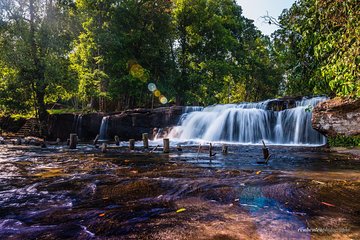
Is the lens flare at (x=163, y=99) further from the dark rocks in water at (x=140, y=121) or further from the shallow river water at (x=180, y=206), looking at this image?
the shallow river water at (x=180, y=206)

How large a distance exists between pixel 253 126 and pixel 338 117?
Answer: 797 cm

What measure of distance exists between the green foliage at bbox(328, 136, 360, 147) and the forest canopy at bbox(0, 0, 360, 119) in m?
3.33

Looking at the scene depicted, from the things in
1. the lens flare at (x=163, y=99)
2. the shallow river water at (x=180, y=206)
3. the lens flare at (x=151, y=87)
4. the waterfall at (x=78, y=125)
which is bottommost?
the shallow river water at (x=180, y=206)

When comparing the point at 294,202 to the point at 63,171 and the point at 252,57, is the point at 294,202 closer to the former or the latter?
the point at 63,171

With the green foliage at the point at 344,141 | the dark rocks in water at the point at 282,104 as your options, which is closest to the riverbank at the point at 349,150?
the green foliage at the point at 344,141

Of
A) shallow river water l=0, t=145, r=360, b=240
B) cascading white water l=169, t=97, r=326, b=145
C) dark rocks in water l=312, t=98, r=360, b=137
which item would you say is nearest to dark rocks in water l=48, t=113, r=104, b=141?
cascading white water l=169, t=97, r=326, b=145

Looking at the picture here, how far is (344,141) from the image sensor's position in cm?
1425

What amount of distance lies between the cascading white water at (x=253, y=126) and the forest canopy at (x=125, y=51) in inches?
108

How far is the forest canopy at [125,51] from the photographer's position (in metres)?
23.2

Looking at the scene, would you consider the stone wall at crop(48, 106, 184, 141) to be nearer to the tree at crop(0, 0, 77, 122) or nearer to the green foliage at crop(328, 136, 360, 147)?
the tree at crop(0, 0, 77, 122)

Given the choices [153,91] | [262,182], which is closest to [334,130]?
[262,182]

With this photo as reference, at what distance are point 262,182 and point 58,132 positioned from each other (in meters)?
27.1

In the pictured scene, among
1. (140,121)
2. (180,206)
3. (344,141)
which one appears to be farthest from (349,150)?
(140,121)

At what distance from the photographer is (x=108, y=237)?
122 inches
